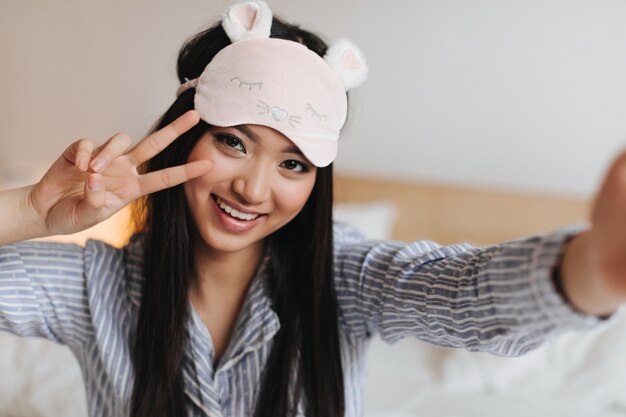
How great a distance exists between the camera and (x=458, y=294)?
2.74 ft

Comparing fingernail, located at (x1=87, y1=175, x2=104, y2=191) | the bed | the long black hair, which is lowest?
the bed

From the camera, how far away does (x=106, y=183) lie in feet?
3.21

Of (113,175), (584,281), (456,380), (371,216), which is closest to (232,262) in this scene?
(113,175)

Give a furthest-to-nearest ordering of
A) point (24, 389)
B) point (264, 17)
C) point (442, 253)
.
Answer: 1. point (24, 389)
2. point (264, 17)
3. point (442, 253)

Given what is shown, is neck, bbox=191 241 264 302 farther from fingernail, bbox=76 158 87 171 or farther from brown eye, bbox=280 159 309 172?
fingernail, bbox=76 158 87 171

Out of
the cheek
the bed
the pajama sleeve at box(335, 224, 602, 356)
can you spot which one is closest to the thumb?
the cheek

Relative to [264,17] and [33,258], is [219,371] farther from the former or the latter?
[264,17]

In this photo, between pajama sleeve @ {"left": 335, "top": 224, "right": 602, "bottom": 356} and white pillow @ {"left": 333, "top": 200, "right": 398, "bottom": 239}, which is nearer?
pajama sleeve @ {"left": 335, "top": 224, "right": 602, "bottom": 356}

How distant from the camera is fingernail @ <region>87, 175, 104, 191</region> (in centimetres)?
94

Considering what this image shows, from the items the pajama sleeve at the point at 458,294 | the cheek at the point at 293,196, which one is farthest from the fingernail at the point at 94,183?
the pajama sleeve at the point at 458,294

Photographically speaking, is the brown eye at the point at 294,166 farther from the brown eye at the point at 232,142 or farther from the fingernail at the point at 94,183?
the fingernail at the point at 94,183

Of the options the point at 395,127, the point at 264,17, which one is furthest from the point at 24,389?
the point at 395,127

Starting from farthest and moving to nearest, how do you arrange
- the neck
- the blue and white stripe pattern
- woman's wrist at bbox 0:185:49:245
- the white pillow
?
the white pillow → the neck → woman's wrist at bbox 0:185:49:245 → the blue and white stripe pattern

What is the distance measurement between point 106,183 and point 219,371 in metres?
0.38
